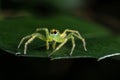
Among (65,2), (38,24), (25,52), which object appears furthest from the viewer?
(65,2)

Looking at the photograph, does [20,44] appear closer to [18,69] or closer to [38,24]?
[18,69]

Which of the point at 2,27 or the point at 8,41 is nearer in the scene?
the point at 8,41

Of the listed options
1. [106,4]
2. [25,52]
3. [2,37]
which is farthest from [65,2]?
[25,52]

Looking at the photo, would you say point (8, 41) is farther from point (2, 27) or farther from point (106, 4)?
point (106, 4)

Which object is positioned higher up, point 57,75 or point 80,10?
point 80,10

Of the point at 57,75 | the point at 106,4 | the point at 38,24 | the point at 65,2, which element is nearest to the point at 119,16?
the point at 106,4

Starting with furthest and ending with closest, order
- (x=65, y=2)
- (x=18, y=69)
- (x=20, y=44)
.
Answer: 1. (x=65, y=2)
2. (x=18, y=69)
3. (x=20, y=44)
